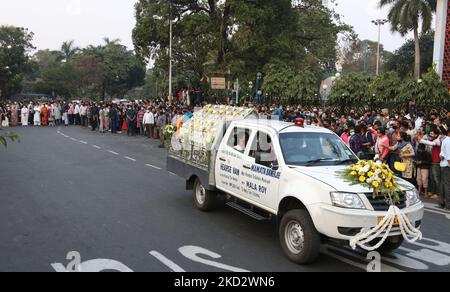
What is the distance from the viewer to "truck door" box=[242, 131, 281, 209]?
699cm

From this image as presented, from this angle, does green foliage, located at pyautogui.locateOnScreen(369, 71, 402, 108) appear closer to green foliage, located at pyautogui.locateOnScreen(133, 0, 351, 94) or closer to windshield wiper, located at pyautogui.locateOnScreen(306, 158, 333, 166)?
green foliage, located at pyautogui.locateOnScreen(133, 0, 351, 94)

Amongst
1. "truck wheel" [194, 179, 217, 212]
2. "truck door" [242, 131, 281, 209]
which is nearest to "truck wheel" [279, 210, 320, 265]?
"truck door" [242, 131, 281, 209]

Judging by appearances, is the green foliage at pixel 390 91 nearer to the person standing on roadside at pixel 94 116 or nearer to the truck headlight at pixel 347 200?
the truck headlight at pixel 347 200

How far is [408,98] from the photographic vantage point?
18172 mm

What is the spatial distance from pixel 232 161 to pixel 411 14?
38.3 m

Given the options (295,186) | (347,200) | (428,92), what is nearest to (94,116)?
(428,92)

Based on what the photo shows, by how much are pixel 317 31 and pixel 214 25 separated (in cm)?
940

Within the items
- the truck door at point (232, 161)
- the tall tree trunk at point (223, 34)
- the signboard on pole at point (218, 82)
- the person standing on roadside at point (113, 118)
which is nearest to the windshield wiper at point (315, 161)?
the truck door at point (232, 161)

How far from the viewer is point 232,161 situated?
8078 mm

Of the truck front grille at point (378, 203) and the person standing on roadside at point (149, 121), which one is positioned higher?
the person standing on roadside at point (149, 121)

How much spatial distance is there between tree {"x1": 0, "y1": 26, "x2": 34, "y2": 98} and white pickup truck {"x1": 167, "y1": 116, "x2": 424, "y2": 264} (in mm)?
57065

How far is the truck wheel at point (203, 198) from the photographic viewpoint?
9.03 m

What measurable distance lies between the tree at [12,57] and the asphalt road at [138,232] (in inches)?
2034
